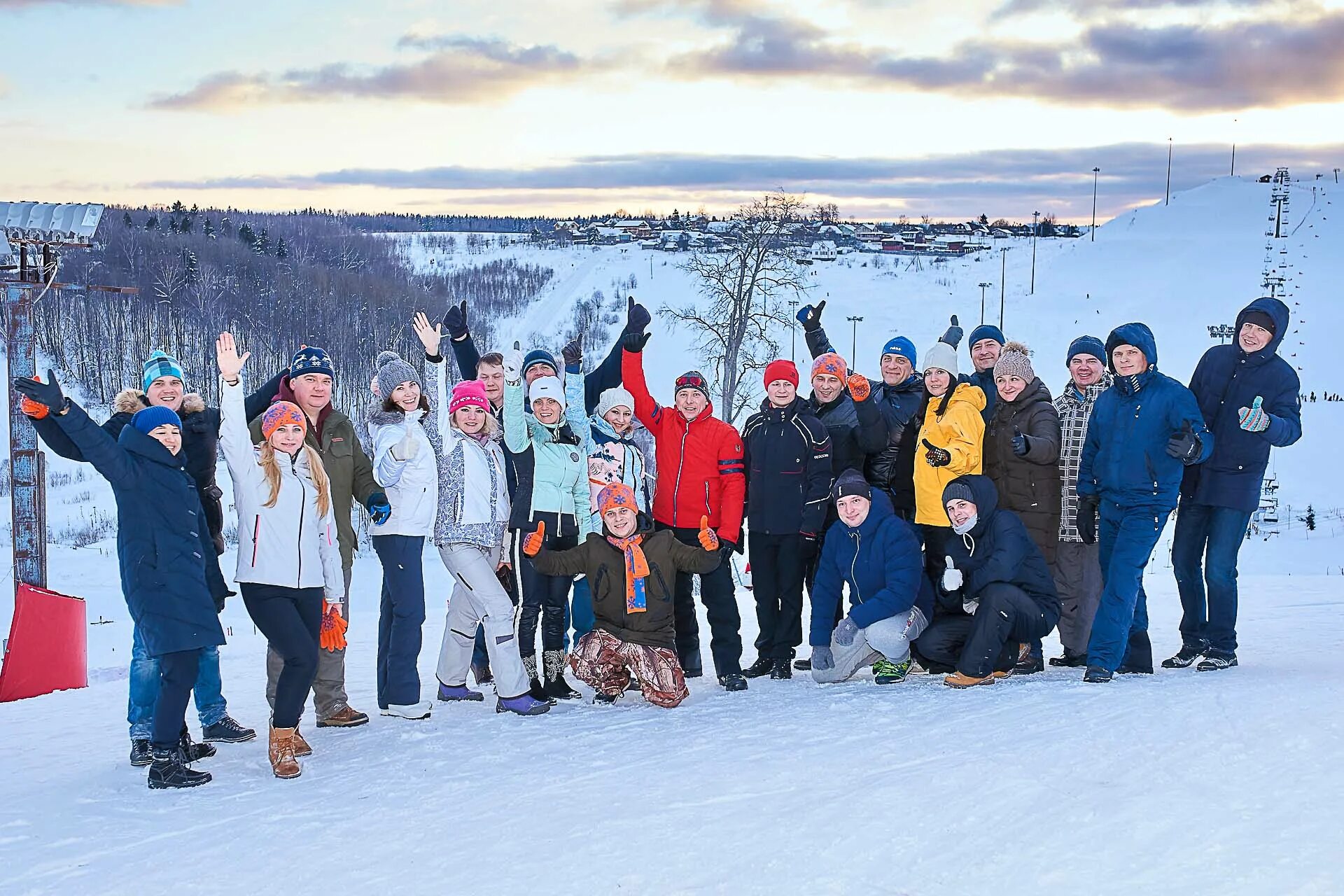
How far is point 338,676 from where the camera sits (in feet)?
17.5

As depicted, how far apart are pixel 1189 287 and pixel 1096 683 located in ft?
222

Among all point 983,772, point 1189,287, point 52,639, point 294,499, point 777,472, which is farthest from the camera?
point 1189,287

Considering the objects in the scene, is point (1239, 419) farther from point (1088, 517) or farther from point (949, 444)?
point (949, 444)

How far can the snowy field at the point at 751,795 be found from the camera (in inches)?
131

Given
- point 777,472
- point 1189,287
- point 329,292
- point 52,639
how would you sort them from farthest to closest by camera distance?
point 329,292 < point 1189,287 < point 52,639 < point 777,472

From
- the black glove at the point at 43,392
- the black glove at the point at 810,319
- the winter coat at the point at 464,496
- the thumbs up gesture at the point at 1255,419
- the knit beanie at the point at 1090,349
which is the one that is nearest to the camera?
the black glove at the point at 43,392

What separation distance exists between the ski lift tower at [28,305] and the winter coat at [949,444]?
971 cm

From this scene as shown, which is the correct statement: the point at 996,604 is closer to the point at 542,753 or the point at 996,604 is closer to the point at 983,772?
the point at 983,772

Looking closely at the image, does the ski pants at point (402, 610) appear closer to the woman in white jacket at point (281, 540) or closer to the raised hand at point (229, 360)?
the woman in white jacket at point (281, 540)

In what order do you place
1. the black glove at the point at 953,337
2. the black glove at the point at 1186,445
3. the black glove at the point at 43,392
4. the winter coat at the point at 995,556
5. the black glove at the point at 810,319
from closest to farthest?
1. the black glove at the point at 43,392
2. the black glove at the point at 1186,445
3. the winter coat at the point at 995,556
4. the black glove at the point at 953,337
5. the black glove at the point at 810,319

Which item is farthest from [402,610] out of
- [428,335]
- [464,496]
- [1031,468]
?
[1031,468]

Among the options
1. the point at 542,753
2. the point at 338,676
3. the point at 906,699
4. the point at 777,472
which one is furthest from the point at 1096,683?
the point at 338,676

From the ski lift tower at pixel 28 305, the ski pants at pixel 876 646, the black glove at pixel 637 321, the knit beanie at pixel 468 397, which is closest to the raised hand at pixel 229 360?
the knit beanie at pixel 468 397

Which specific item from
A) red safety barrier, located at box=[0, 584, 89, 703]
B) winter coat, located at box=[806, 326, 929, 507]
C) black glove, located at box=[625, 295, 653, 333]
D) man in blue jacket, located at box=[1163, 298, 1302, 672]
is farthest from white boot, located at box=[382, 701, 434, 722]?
man in blue jacket, located at box=[1163, 298, 1302, 672]
